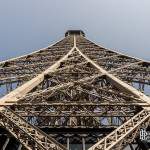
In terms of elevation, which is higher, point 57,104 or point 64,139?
point 57,104

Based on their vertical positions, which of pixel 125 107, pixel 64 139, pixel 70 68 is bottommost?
pixel 64 139

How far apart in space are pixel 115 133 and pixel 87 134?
2.21 meters

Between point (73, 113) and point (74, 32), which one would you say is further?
point (74, 32)

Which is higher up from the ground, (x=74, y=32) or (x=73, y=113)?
(x=74, y=32)

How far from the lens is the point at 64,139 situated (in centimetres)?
1189

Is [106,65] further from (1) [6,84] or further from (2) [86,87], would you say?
(2) [86,87]

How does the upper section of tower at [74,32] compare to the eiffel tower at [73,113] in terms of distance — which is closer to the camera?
the eiffel tower at [73,113]

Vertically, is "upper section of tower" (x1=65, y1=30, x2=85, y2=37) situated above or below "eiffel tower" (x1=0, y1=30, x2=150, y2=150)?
above

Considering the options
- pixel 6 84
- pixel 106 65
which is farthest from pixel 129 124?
pixel 106 65

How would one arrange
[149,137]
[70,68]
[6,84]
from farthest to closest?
[70,68] → [6,84] → [149,137]

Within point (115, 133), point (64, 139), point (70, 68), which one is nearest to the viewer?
point (115, 133)

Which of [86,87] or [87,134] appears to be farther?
[86,87]

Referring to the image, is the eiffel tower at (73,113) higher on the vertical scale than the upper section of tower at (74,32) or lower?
lower

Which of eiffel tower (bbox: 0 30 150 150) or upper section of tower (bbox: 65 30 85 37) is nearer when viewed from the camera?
eiffel tower (bbox: 0 30 150 150)
